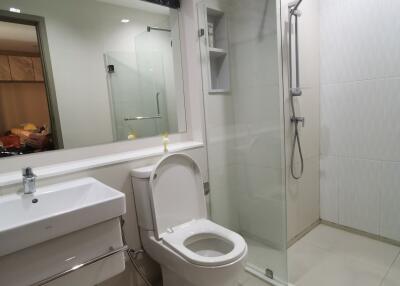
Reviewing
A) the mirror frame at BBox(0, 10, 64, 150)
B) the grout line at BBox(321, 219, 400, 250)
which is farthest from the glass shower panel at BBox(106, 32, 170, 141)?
the grout line at BBox(321, 219, 400, 250)

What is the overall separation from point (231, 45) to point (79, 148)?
137 centimetres

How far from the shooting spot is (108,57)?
Result: 1.71 metres

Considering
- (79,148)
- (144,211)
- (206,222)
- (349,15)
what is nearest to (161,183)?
(144,211)

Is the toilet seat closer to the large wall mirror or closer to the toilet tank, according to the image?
the toilet tank

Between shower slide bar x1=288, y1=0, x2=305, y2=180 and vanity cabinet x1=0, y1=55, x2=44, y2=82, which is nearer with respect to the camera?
vanity cabinet x1=0, y1=55, x2=44, y2=82

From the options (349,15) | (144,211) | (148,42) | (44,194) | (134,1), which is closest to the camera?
(44,194)

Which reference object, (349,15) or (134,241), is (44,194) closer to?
(134,241)

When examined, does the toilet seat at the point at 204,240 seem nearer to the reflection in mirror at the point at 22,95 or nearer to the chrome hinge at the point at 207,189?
the chrome hinge at the point at 207,189

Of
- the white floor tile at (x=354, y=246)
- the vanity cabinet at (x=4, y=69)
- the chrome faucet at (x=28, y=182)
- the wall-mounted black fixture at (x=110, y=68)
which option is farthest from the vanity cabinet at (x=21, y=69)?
the white floor tile at (x=354, y=246)

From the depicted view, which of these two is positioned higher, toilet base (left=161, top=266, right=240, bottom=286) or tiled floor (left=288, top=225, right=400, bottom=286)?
toilet base (left=161, top=266, right=240, bottom=286)

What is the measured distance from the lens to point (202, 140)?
2.04 m

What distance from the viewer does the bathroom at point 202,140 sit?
1285mm

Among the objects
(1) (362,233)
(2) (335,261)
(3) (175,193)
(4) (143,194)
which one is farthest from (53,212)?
(1) (362,233)

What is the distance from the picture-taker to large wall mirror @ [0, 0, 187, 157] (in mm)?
1382
